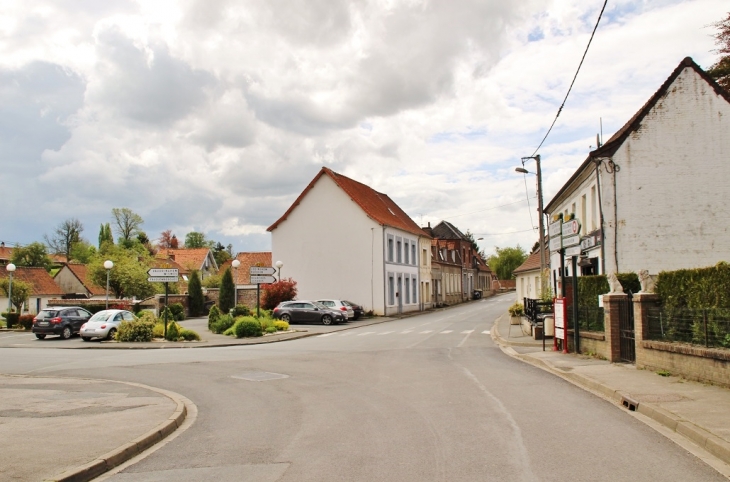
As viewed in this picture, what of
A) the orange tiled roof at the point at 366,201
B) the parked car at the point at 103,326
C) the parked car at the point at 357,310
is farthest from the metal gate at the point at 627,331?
the orange tiled roof at the point at 366,201

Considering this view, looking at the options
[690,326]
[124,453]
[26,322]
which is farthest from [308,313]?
[124,453]

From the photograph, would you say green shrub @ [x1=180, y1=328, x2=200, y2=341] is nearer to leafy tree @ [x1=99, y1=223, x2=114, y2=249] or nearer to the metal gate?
the metal gate

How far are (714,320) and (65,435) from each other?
1076cm

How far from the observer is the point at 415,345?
23.5 metres

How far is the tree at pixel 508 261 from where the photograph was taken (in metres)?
133

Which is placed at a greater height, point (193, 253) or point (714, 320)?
point (193, 253)

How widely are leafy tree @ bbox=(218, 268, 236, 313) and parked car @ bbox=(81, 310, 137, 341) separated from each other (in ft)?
58.8

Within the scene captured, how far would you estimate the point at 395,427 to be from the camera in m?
8.83

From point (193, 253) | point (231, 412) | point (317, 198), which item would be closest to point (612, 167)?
point (231, 412)

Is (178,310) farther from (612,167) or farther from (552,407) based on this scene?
(552,407)

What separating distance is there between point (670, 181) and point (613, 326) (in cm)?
1109

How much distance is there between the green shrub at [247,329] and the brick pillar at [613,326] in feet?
55.5

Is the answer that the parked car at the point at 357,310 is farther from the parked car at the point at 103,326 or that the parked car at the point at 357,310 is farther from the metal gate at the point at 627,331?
the metal gate at the point at 627,331

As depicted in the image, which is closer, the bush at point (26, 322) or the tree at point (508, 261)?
the bush at point (26, 322)
